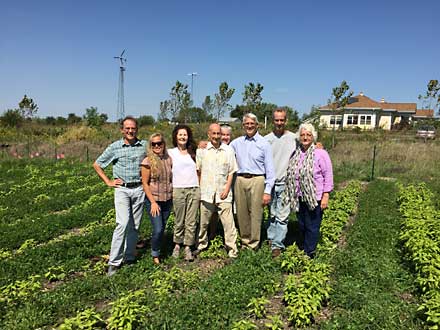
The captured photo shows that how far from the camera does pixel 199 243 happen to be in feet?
17.8

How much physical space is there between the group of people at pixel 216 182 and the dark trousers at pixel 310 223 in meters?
0.01

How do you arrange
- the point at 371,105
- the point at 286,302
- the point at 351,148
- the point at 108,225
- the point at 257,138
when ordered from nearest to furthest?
the point at 286,302, the point at 257,138, the point at 108,225, the point at 351,148, the point at 371,105

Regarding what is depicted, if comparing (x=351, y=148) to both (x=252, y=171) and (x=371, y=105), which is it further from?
(x=371, y=105)

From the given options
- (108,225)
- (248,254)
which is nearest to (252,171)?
(248,254)

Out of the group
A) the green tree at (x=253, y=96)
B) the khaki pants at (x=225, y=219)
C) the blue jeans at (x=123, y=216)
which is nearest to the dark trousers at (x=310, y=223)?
the khaki pants at (x=225, y=219)

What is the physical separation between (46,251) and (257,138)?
3875mm

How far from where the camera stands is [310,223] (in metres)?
4.96

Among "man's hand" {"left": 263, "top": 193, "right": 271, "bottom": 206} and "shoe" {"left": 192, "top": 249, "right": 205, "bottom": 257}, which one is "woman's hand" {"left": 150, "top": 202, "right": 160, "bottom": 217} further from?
"man's hand" {"left": 263, "top": 193, "right": 271, "bottom": 206}

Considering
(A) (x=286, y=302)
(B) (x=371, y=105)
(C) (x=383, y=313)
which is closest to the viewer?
(C) (x=383, y=313)

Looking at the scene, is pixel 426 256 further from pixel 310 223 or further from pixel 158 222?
pixel 158 222

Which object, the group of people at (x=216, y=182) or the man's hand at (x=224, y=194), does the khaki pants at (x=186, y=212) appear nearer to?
the group of people at (x=216, y=182)

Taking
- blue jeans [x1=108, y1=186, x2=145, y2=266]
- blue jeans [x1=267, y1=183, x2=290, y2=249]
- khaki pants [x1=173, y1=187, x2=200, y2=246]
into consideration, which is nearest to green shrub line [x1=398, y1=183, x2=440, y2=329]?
blue jeans [x1=267, y1=183, x2=290, y2=249]

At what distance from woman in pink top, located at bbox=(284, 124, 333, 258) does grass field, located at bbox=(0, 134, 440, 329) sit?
0.63 m

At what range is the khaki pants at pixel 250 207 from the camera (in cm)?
509
